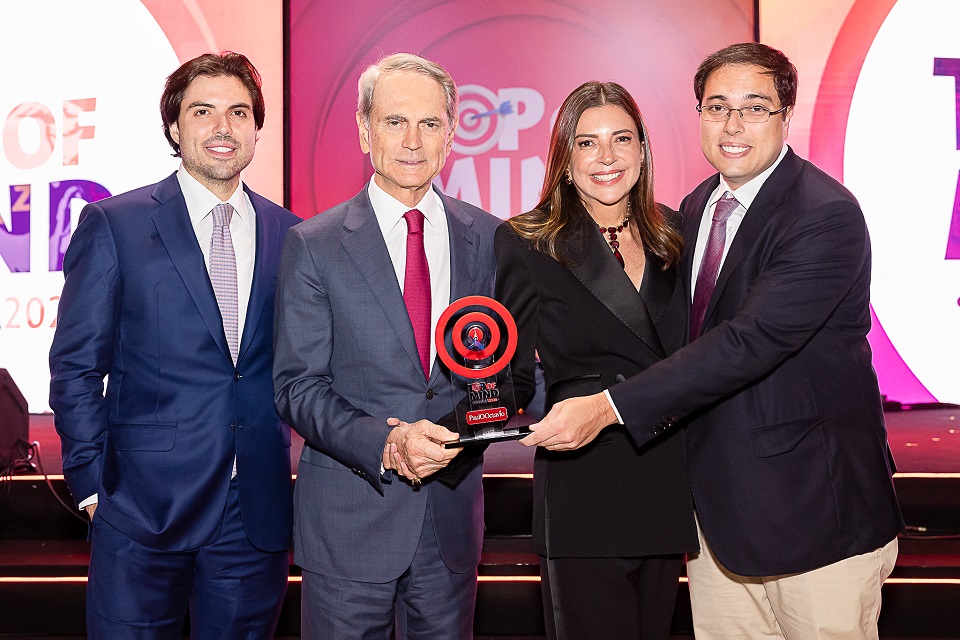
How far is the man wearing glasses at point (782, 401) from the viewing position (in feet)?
6.59

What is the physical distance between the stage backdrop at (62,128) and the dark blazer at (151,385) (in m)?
3.86

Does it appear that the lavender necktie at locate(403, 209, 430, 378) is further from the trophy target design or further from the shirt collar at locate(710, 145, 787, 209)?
the shirt collar at locate(710, 145, 787, 209)

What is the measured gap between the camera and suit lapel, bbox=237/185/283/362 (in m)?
2.27

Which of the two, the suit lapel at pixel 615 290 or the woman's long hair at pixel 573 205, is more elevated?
the woman's long hair at pixel 573 205

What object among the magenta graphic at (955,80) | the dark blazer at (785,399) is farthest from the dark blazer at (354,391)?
the magenta graphic at (955,80)

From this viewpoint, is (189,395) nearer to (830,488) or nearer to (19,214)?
(830,488)

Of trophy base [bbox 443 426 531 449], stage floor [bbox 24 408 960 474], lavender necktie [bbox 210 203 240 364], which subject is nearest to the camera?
trophy base [bbox 443 426 531 449]

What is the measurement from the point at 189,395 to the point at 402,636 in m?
0.82

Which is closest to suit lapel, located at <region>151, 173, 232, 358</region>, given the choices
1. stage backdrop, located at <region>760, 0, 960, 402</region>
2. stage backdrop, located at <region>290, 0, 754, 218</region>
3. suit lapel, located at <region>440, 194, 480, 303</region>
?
suit lapel, located at <region>440, 194, 480, 303</region>

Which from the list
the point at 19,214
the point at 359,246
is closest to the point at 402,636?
the point at 359,246

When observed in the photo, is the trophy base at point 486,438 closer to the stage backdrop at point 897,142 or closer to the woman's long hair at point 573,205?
the woman's long hair at point 573,205

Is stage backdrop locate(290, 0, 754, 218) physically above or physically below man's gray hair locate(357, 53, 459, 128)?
above

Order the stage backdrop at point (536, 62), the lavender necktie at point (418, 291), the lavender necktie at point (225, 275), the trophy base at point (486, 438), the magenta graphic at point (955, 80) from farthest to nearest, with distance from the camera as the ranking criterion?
the stage backdrop at point (536, 62)
the magenta graphic at point (955, 80)
the lavender necktie at point (225, 275)
the lavender necktie at point (418, 291)
the trophy base at point (486, 438)

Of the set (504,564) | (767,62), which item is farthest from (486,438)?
(504,564)
